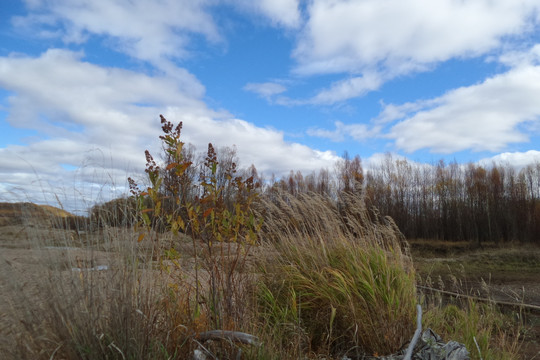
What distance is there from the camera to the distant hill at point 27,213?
209 centimetres

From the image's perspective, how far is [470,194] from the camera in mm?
32469

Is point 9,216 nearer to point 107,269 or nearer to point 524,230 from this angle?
point 107,269

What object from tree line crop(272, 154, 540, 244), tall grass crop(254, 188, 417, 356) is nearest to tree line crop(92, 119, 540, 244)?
tree line crop(272, 154, 540, 244)

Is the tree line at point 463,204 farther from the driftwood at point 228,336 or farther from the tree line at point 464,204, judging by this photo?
the driftwood at point 228,336

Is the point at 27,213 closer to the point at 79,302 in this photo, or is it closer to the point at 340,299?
the point at 79,302

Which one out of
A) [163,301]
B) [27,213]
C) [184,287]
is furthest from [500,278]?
[27,213]

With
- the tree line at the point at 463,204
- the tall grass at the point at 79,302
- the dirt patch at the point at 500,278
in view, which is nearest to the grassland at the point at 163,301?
the tall grass at the point at 79,302

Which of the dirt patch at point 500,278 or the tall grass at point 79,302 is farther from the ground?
the tall grass at point 79,302

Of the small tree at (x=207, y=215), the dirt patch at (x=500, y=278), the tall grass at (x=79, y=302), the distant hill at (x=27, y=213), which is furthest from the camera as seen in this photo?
the dirt patch at (x=500, y=278)

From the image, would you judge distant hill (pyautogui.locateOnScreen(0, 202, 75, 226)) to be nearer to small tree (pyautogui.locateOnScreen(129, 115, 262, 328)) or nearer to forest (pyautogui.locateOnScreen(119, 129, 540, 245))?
small tree (pyautogui.locateOnScreen(129, 115, 262, 328))

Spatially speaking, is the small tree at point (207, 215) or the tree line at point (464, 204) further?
the tree line at point (464, 204)

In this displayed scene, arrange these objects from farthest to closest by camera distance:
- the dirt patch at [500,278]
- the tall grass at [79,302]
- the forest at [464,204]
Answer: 1. the forest at [464,204]
2. the dirt patch at [500,278]
3. the tall grass at [79,302]

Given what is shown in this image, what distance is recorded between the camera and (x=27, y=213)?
82.7 inches

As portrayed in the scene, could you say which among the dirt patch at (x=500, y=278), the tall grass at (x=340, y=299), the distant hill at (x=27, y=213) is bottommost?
the dirt patch at (x=500, y=278)
